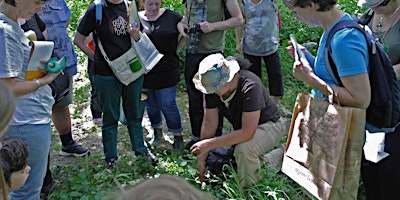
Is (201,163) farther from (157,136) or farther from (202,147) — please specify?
(157,136)

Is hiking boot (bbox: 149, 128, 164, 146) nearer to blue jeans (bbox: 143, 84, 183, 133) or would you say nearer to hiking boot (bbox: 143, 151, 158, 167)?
blue jeans (bbox: 143, 84, 183, 133)

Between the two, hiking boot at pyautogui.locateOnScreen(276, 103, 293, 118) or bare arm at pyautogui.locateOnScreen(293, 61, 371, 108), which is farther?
hiking boot at pyautogui.locateOnScreen(276, 103, 293, 118)

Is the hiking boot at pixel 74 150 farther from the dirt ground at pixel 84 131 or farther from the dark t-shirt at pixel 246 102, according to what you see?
the dark t-shirt at pixel 246 102

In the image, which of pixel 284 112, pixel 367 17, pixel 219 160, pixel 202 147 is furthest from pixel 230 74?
pixel 284 112

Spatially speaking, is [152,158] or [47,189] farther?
[152,158]

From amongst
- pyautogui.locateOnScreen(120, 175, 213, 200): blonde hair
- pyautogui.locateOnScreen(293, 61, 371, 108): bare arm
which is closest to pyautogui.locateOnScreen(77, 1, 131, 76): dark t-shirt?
pyautogui.locateOnScreen(293, 61, 371, 108): bare arm

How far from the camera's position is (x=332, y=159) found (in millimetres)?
2518

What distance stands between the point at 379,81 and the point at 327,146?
0.43 m

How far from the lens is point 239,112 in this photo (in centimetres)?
342

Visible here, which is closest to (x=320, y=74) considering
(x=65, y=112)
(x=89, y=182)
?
(x=89, y=182)

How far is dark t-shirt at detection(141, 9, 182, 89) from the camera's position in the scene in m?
4.40

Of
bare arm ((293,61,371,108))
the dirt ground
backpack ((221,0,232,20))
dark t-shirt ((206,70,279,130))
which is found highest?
backpack ((221,0,232,20))

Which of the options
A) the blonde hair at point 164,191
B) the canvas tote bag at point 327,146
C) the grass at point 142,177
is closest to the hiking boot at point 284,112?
the grass at point 142,177

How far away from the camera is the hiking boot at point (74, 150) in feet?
14.9
